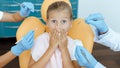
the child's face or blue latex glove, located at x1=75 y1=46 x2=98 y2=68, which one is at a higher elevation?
the child's face

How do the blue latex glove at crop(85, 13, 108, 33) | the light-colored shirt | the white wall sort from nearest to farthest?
the blue latex glove at crop(85, 13, 108, 33) → the light-colored shirt → the white wall

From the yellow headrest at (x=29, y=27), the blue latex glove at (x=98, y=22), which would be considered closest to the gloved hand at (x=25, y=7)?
the yellow headrest at (x=29, y=27)

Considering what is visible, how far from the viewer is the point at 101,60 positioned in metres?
2.38

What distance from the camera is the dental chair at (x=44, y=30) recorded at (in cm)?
154

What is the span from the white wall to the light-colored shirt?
3.99ft

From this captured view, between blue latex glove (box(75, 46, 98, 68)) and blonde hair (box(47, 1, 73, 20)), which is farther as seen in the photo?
blonde hair (box(47, 1, 73, 20))

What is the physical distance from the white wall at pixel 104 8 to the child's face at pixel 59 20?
1283mm

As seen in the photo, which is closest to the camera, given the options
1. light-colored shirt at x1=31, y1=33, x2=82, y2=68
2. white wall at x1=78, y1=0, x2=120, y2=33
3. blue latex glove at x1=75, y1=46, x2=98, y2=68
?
blue latex glove at x1=75, y1=46, x2=98, y2=68

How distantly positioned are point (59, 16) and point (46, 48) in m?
0.24

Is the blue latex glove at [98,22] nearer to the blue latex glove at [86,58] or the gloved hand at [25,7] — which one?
the blue latex glove at [86,58]

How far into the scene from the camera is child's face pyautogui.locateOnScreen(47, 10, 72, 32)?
55.7 inches

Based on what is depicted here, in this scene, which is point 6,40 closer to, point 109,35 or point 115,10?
point 115,10

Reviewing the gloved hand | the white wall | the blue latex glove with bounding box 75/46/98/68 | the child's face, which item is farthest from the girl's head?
the white wall

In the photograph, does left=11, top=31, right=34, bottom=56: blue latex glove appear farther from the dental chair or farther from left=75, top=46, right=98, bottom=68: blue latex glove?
left=75, top=46, right=98, bottom=68: blue latex glove
